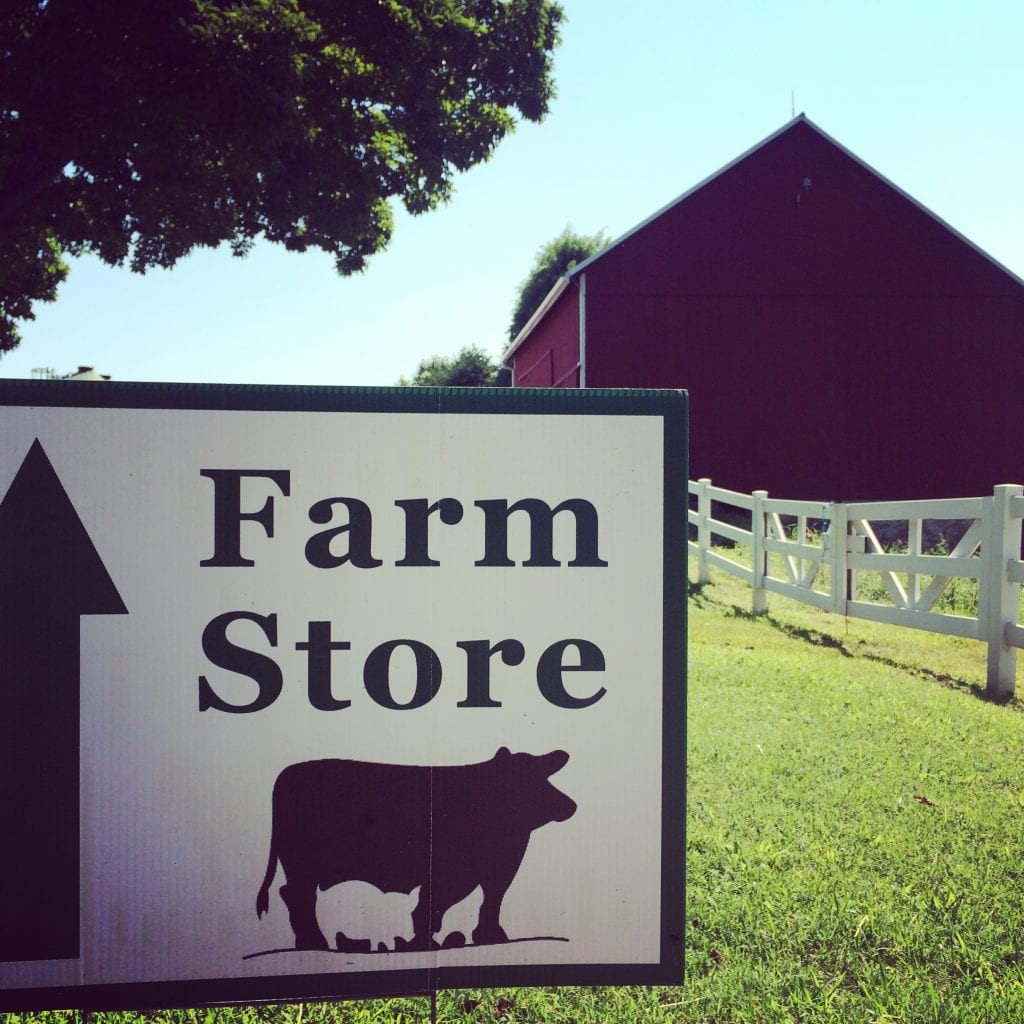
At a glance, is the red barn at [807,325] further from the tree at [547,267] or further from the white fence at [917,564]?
the tree at [547,267]

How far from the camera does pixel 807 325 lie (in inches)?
850

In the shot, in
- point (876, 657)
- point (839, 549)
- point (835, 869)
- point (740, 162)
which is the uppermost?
point (740, 162)

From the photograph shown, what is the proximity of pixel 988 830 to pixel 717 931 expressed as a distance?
1519 millimetres

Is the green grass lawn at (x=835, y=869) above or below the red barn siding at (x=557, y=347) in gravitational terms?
below

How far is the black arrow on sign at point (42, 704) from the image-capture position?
174 centimetres

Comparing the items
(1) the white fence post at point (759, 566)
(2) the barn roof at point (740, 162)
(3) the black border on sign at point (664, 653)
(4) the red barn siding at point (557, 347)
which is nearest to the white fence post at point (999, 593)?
(1) the white fence post at point (759, 566)

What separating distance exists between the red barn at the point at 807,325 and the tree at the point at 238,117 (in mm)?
4814

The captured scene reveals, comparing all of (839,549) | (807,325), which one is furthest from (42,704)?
(807,325)

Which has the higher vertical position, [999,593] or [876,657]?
[999,593]

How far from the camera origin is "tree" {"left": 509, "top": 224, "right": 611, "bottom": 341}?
58188 millimetres

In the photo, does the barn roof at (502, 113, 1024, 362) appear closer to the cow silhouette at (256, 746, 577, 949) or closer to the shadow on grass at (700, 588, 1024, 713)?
the shadow on grass at (700, 588, 1024, 713)

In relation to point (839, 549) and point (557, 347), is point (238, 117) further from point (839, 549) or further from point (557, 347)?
point (557, 347)

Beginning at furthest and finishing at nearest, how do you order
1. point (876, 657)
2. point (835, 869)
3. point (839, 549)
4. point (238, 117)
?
point (238, 117) → point (839, 549) → point (876, 657) → point (835, 869)

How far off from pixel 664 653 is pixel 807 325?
70.4 feet
